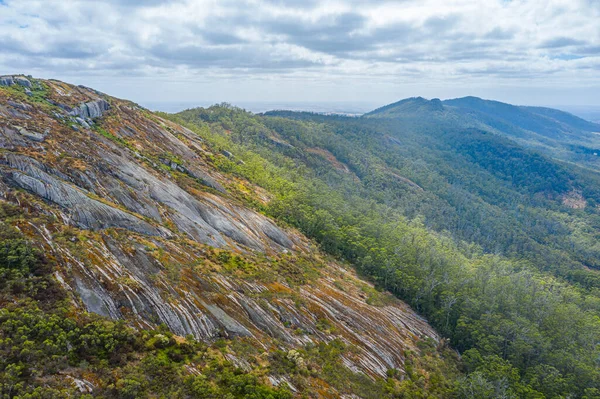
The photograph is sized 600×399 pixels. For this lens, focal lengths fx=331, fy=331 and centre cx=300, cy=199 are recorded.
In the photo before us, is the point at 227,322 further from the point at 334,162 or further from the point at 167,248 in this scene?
the point at 334,162

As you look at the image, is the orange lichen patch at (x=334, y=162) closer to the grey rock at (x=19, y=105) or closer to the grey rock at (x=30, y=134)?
the grey rock at (x=19, y=105)

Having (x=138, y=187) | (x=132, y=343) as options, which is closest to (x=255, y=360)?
(x=132, y=343)

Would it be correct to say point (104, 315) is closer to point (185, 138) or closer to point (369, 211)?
point (185, 138)

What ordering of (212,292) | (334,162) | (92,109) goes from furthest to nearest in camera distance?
1. (334,162)
2. (92,109)
3. (212,292)

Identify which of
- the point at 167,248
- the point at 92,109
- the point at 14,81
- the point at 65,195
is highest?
the point at 14,81

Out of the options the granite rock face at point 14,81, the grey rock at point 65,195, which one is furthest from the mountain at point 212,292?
the granite rock face at point 14,81

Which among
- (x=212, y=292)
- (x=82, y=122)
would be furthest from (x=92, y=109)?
(x=212, y=292)

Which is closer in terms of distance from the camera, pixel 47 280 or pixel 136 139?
pixel 47 280

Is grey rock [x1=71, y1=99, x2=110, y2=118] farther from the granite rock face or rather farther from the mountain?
the granite rock face
